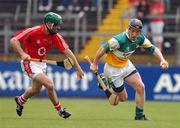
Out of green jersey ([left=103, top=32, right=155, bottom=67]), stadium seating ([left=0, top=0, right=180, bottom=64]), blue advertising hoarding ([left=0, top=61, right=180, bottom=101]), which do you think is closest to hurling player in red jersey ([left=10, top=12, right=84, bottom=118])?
green jersey ([left=103, top=32, right=155, bottom=67])

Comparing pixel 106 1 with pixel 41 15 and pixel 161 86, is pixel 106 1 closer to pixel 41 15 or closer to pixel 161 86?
pixel 41 15

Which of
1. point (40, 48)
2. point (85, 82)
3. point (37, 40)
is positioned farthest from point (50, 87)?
point (85, 82)

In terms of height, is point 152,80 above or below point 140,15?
below

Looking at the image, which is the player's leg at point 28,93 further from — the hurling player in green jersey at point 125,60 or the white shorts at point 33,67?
the hurling player in green jersey at point 125,60

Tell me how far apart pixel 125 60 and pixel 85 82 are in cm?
805

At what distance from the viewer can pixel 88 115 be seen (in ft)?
60.3

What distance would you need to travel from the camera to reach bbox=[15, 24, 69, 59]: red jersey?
663 inches

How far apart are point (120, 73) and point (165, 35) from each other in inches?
353

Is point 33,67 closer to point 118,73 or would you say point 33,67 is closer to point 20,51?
point 20,51

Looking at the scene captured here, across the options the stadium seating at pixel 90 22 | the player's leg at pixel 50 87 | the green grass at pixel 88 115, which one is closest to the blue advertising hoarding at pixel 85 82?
the green grass at pixel 88 115

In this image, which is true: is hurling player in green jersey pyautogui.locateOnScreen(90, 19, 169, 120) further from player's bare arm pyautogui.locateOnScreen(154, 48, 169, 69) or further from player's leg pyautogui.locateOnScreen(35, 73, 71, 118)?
player's leg pyautogui.locateOnScreen(35, 73, 71, 118)

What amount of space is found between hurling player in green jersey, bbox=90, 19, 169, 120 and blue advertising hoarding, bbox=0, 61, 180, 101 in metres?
7.41

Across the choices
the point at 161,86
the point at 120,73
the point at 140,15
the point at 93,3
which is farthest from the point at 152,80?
the point at 120,73

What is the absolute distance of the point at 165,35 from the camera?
26125 mm
